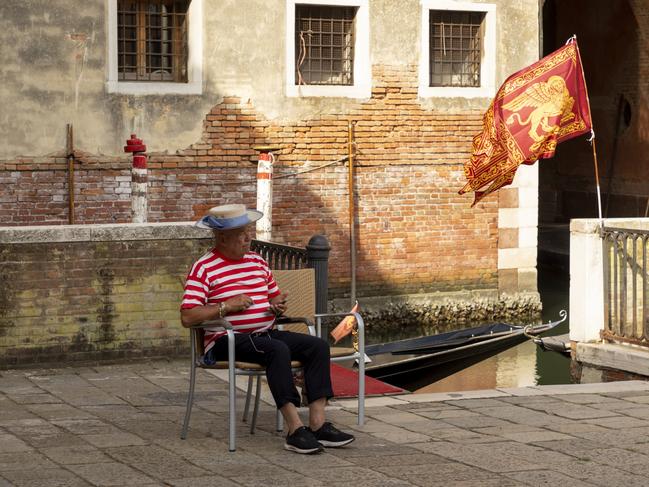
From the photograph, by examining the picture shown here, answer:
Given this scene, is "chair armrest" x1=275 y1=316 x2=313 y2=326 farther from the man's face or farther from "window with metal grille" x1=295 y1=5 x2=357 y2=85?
"window with metal grille" x1=295 y1=5 x2=357 y2=85

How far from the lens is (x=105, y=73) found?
639 inches

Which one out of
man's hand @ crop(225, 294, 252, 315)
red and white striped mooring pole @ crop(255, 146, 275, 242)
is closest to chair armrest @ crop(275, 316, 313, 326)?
man's hand @ crop(225, 294, 252, 315)

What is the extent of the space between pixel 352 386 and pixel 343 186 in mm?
9302

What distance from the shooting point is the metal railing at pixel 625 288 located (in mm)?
10531

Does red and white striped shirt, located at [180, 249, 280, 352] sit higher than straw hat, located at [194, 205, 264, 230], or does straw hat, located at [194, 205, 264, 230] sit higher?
straw hat, located at [194, 205, 264, 230]

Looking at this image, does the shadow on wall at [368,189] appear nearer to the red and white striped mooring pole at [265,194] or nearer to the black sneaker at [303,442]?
the red and white striped mooring pole at [265,194]

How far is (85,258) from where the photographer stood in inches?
378

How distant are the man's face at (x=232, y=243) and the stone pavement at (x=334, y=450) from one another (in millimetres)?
924

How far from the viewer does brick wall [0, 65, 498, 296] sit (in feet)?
53.4

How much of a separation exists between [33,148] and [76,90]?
2.73ft

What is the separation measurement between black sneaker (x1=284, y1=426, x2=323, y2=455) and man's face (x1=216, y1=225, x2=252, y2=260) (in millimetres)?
951

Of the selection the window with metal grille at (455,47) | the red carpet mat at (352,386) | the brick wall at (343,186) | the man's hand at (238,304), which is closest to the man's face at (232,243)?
the man's hand at (238,304)

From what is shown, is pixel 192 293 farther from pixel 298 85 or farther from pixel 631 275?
pixel 298 85

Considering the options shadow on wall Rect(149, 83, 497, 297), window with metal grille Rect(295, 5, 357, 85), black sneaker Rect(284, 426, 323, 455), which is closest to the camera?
black sneaker Rect(284, 426, 323, 455)
